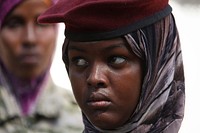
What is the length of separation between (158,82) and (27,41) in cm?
119

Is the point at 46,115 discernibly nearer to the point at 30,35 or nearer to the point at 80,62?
the point at 30,35

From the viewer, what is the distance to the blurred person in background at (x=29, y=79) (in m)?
2.38

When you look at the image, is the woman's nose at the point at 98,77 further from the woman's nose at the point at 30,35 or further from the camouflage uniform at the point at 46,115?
the camouflage uniform at the point at 46,115

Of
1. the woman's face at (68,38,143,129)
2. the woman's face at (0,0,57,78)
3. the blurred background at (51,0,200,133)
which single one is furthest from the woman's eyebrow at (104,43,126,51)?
the blurred background at (51,0,200,133)

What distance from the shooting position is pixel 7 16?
7.91 feet

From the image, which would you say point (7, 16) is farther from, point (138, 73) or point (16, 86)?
point (138, 73)

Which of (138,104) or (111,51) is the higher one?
(111,51)

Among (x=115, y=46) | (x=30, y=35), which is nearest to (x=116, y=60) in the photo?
(x=115, y=46)

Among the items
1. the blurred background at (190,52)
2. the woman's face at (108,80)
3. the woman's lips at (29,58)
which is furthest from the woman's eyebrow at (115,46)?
the blurred background at (190,52)

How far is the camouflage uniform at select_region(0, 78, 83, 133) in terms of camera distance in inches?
101

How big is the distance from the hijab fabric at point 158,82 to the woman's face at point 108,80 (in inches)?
0.7

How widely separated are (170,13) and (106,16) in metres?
0.16

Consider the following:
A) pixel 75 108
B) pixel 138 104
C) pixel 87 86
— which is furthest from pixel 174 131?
pixel 75 108

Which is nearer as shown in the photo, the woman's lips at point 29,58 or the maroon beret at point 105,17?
the maroon beret at point 105,17
